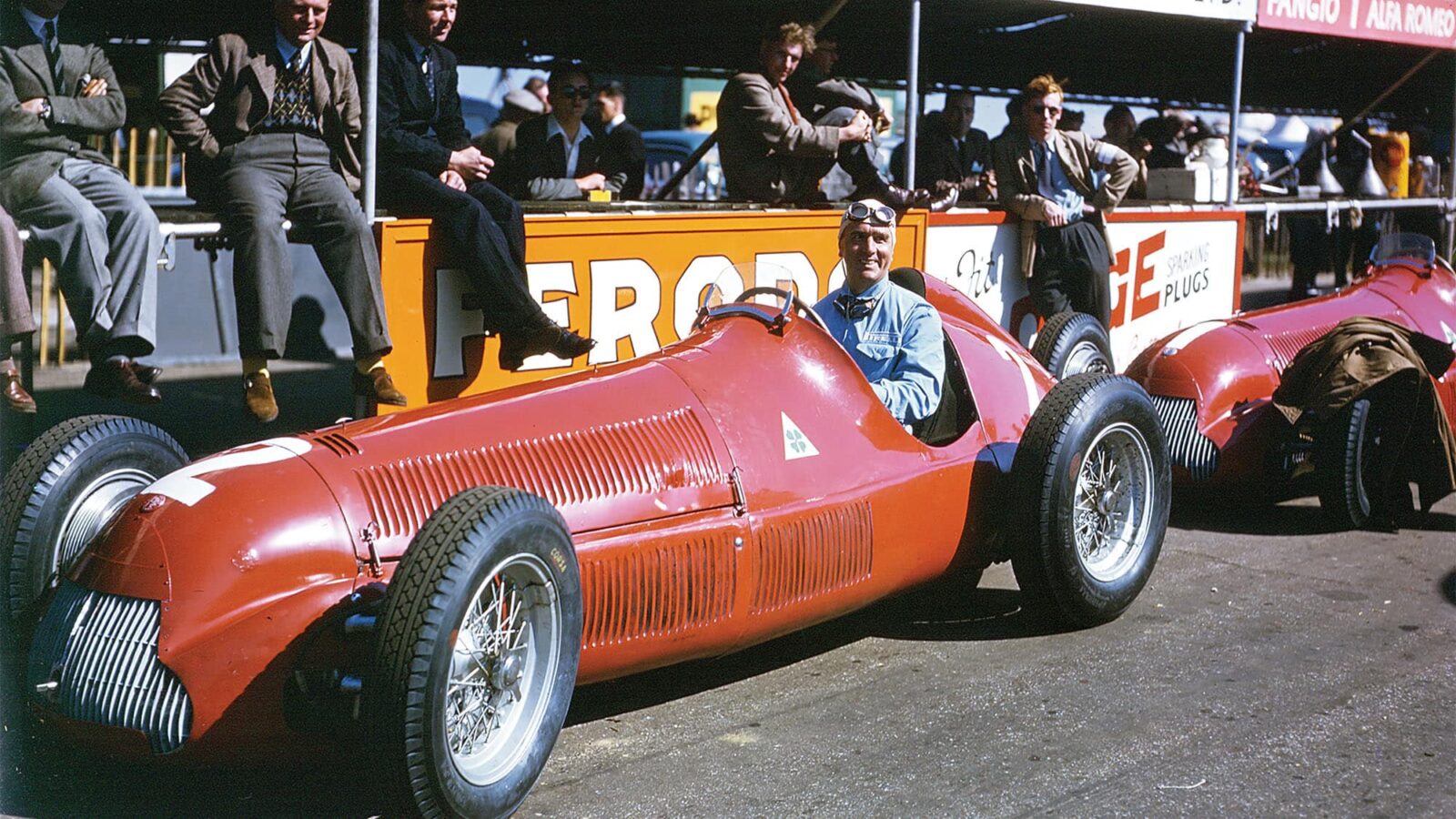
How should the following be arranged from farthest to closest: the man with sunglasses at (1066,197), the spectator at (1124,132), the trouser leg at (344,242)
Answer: the spectator at (1124,132) → the man with sunglasses at (1066,197) → the trouser leg at (344,242)

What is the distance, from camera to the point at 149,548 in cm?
372

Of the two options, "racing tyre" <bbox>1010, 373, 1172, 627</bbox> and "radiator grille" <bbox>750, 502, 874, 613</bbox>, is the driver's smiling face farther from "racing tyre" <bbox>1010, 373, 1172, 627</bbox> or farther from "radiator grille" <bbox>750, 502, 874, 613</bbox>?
"radiator grille" <bbox>750, 502, 874, 613</bbox>

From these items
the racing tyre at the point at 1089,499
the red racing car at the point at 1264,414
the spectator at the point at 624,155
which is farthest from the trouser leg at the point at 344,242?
the red racing car at the point at 1264,414

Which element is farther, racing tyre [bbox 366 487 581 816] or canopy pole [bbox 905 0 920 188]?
canopy pole [bbox 905 0 920 188]

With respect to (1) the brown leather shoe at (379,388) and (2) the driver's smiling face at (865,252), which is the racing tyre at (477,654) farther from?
(1) the brown leather shoe at (379,388)

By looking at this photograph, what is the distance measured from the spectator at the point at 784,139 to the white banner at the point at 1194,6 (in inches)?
66.4

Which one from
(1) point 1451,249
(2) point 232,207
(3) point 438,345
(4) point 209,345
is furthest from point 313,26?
(1) point 1451,249

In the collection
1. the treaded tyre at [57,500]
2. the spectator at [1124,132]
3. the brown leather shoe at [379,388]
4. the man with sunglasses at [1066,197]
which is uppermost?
the spectator at [1124,132]

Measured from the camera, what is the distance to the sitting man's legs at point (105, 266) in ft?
18.7

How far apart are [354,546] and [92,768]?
3.22ft

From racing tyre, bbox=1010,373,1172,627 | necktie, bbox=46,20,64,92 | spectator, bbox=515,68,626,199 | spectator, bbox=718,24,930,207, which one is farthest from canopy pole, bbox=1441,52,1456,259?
necktie, bbox=46,20,64,92

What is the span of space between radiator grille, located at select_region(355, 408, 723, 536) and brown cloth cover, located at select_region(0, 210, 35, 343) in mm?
2238

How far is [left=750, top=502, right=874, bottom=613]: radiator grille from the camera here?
4566 mm

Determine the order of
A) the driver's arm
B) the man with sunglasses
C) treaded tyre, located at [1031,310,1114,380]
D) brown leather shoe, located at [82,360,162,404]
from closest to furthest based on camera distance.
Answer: the driver's arm
brown leather shoe, located at [82,360,162,404]
treaded tyre, located at [1031,310,1114,380]
the man with sunglasses
